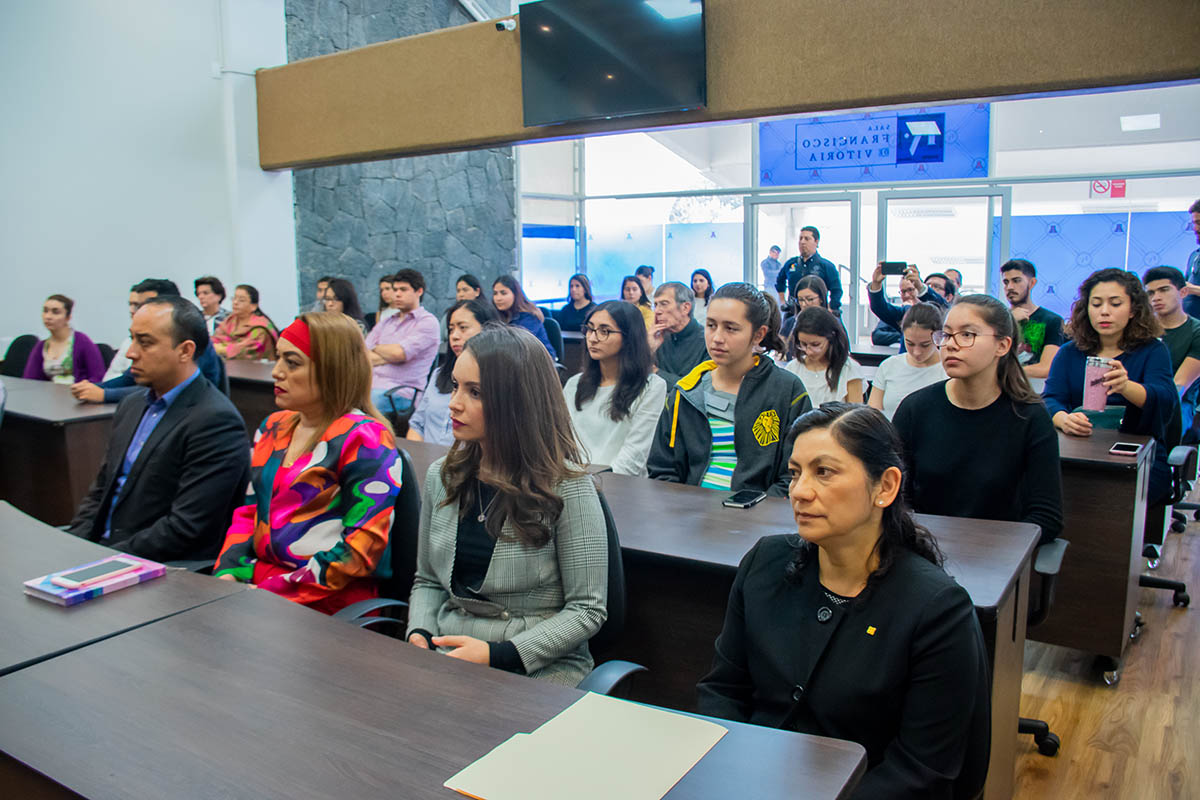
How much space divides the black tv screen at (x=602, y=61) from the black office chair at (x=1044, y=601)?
346 cm

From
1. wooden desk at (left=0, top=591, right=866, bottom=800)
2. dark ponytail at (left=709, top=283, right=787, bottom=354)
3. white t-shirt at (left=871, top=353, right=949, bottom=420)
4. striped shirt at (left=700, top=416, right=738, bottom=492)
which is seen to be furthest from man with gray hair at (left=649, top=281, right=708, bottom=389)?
wooden desk at (left=0, top=591, right=866, bottom=800)

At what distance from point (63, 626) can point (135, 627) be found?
14 cm

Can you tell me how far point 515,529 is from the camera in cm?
181

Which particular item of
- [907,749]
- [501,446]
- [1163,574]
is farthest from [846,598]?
[1163,574]

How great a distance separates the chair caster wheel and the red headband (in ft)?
7.78

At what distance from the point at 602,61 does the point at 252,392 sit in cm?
306

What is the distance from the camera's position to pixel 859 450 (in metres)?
1.49

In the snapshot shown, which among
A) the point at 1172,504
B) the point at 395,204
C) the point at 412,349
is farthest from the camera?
the point at 395,204

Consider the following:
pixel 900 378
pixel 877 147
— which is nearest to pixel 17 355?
pixel 900 378

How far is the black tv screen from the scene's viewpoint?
5.04m

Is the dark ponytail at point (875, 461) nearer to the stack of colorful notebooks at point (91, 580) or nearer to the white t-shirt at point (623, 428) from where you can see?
the stack of colorful notebooks at point (91, 580)

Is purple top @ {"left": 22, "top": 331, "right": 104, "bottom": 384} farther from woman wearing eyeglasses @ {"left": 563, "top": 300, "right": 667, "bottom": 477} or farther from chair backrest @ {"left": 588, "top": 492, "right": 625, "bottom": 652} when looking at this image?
chair backrest @ {"left": 588, "top": 492, "right": 625, "bottom": 652}

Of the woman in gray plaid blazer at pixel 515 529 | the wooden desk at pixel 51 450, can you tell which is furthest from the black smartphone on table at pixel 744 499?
the wooden desk at pixel 51 450

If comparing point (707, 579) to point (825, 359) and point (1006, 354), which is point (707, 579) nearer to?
point (1006, 354)
